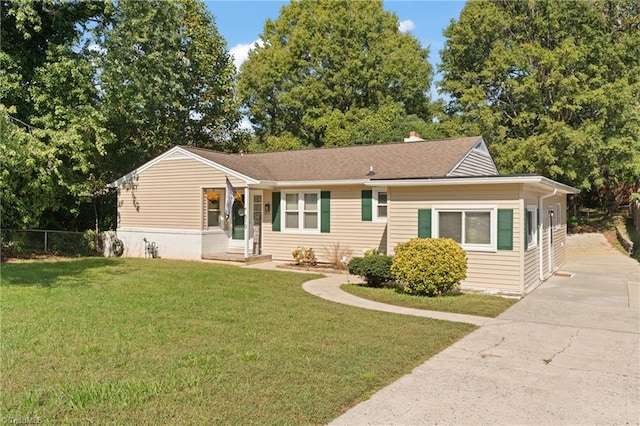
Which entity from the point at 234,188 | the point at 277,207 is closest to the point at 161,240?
the point at 234,188

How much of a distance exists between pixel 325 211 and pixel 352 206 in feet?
3.29

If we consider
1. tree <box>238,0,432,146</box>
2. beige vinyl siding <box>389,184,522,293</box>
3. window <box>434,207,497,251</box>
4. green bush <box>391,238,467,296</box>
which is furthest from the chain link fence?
tree <box>238,0,432,146</box>

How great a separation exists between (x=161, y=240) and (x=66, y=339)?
11541 millimetres

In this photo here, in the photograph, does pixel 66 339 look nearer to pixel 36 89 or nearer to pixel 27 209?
pixel 27 209

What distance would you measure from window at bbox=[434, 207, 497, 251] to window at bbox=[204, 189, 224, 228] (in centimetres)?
871

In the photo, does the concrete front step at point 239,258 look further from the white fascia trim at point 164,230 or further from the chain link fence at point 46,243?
the chain link fence at point 46,243

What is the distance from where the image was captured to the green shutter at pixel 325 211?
50.2ft

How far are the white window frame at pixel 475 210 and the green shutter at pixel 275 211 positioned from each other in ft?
21.5

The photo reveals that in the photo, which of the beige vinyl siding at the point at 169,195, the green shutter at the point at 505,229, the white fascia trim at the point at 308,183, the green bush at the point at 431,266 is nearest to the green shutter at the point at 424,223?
the green bush at the point at 431,266

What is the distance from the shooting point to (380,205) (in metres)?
14.5

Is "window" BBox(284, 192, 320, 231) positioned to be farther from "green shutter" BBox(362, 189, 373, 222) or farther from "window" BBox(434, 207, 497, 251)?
"window" BBox(434, 207, 497, 251)

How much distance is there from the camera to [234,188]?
16391mm

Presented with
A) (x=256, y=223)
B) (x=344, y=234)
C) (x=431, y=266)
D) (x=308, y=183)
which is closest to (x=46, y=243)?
(x=256, y=223)

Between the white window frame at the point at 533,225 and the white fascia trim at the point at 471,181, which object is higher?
the white fascia trim at the point at 471,181
